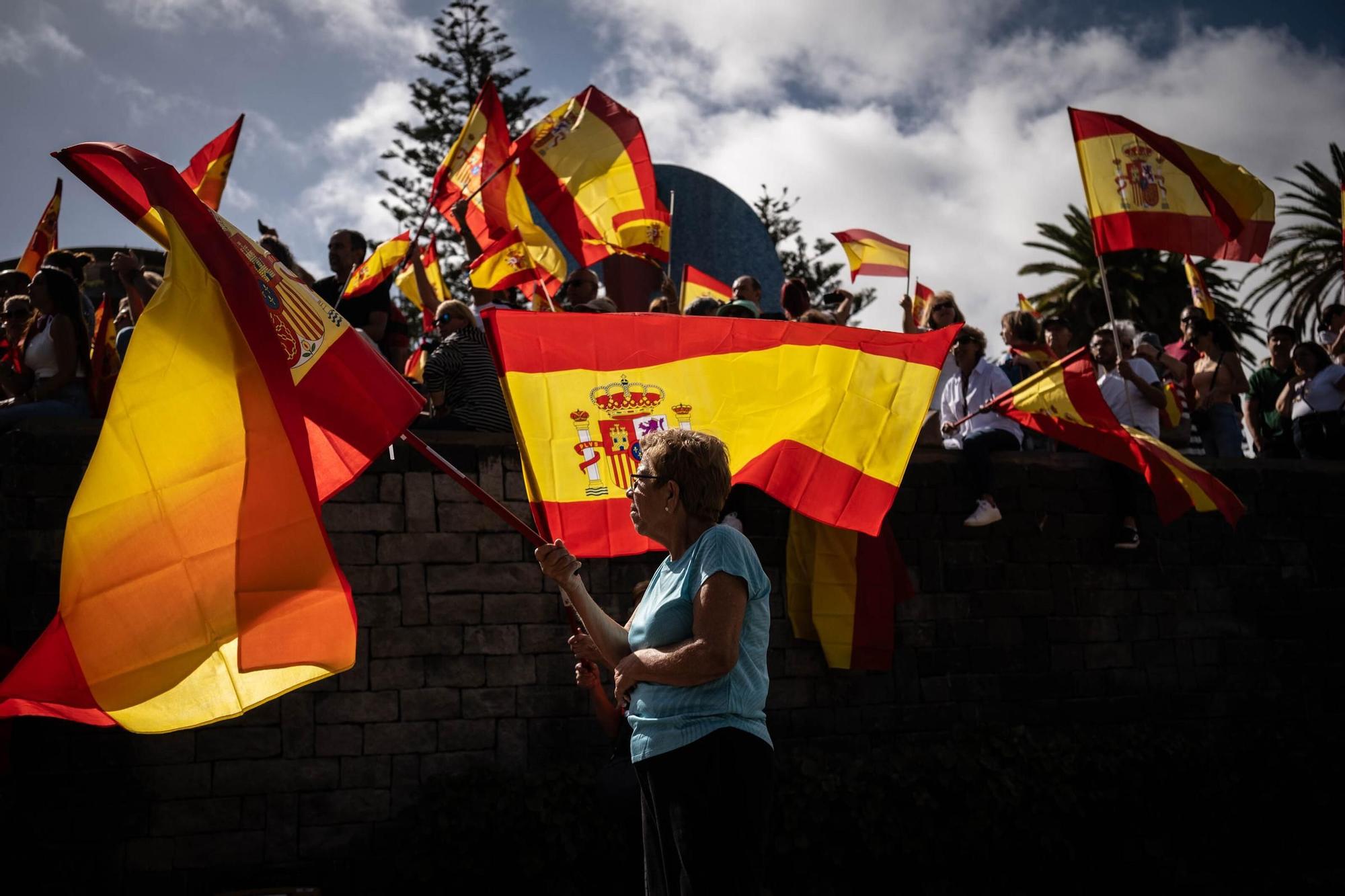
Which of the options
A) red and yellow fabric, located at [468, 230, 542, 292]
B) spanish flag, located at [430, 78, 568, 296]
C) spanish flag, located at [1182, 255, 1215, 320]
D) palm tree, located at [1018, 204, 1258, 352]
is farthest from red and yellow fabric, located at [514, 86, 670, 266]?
palm tree, located at [1018, 204, 1258, 352]

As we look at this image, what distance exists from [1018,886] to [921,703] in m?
1.47

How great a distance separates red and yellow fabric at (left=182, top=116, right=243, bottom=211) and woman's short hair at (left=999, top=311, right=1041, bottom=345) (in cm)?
654

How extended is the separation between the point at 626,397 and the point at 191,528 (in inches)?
101

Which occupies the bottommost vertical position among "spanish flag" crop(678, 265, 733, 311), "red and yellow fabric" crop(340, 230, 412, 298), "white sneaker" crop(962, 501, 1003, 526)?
"white sneaker" crop(962, 501, 1003, 526)

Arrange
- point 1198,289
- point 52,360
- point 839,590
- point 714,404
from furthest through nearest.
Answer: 1. point 1198,289
2. point 839,590
3. point 52,360
4. point 714,404

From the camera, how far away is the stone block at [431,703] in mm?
7926

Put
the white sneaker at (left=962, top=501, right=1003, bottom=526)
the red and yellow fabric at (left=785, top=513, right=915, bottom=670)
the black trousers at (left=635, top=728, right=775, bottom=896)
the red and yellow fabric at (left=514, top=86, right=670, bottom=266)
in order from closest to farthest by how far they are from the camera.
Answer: the black trousers at (left=635, top=728, right=775, bottom=896), the red and yellow fabric at (left=785, top=513, right=915, bottom=670), the white sneaker at (left=962, top=501, right=1003, bottom=526), the red and yellow fabric at (left=514, top=86, right=670, bottom=266)

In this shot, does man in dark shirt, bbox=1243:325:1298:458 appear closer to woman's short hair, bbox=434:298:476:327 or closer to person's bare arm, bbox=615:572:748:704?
woman's short hair, bbox=434:298:476:327

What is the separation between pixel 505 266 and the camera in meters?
10.8

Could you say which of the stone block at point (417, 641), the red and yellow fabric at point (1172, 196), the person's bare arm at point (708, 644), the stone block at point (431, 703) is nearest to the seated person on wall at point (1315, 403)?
the red and yellow fabric at point (1172, 196)

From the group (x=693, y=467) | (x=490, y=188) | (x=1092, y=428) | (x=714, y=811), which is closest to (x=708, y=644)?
(x=714, y=811)

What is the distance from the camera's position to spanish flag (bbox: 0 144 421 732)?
12.4ft

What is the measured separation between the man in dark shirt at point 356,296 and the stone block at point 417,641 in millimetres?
2449

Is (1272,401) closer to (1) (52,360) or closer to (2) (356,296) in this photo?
(2) (356,296)
